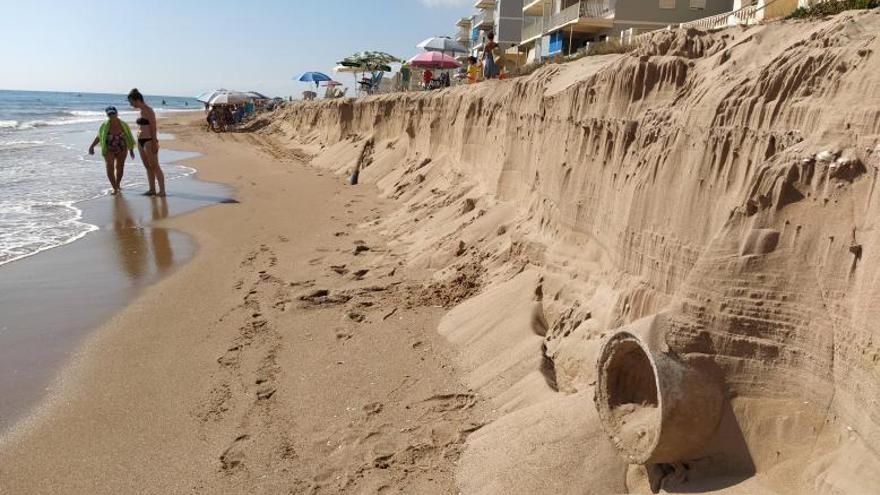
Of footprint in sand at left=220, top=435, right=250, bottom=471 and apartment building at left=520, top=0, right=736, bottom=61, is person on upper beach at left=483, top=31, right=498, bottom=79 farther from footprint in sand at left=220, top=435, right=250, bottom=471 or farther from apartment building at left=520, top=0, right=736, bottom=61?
apartment building at left=520, top=0, right=736, bottom=61

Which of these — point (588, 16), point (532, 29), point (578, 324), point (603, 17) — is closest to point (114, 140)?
point (578, 324)

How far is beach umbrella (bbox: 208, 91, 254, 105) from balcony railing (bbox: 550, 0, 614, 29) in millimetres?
19049

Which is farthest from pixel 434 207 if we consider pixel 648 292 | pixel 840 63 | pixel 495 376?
pixel 840 63

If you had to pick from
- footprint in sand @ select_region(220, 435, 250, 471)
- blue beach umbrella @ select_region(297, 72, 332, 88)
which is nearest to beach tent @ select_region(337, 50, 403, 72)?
blue beach umbrella @ select_region(297, 72, 332, 88)

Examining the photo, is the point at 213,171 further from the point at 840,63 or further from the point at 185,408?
the point at 840,63

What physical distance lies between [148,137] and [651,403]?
477 inches

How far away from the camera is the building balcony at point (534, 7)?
123 ft

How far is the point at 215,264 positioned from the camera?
8703 mm

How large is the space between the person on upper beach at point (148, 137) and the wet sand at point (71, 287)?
1.32 m

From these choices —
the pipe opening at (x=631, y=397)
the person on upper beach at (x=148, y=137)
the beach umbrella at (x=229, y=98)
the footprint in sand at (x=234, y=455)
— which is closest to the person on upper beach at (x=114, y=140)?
the person on upper beach at (x=148, y=137)

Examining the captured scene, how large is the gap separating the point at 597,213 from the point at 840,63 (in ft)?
6.97

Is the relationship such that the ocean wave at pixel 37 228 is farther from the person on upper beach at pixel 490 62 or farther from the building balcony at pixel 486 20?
the building balcony at pixel 486 20

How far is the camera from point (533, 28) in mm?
37781

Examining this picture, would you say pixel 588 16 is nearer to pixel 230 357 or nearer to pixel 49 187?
pixel 49 187
